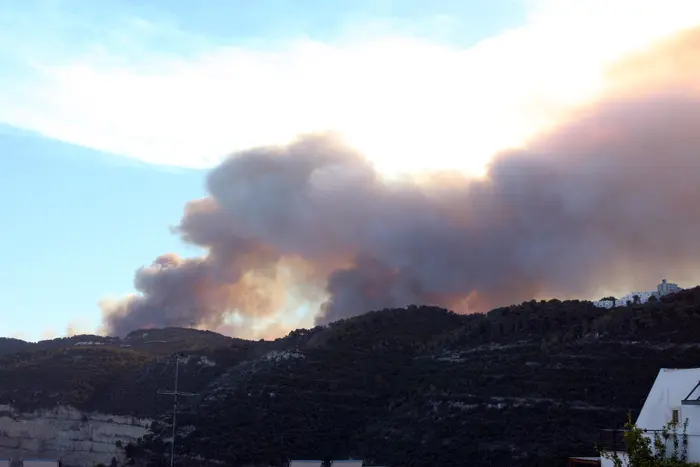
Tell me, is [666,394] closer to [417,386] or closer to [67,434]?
[417,386]

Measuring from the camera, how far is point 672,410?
4659 cm

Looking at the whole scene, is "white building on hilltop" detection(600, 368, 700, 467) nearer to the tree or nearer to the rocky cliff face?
the tree

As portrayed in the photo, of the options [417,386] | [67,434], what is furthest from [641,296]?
[67,434]

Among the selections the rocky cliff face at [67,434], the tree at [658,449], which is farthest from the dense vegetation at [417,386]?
the tree at [658,449]

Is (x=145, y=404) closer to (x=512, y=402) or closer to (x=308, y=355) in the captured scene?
(x=308, y=355)

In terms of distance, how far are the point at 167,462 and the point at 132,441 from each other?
12.7 meters

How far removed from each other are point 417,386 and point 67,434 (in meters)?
45.2

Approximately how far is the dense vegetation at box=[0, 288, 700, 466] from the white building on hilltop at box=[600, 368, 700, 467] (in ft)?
79.6

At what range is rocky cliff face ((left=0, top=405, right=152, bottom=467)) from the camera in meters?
104

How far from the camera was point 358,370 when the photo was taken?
102 metres

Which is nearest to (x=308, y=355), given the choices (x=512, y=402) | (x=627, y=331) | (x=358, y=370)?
(x=358, y=370)

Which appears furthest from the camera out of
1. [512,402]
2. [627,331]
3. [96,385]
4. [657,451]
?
[96,385]

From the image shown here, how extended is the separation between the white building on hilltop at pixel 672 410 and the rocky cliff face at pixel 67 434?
220ft

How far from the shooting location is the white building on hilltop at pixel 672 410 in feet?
142
